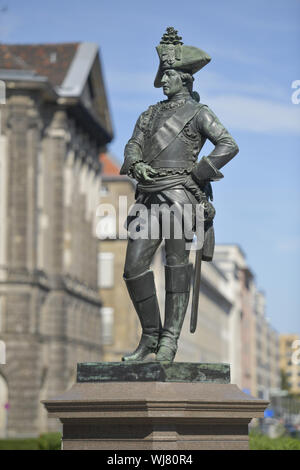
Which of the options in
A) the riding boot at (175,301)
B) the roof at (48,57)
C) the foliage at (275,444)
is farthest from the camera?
the roof at (48,57)

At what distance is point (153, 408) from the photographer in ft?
37.9

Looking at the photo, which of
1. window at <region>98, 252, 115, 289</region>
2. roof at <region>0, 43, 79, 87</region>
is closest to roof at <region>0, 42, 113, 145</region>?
roof at <region>0, 43, 79, 87</region>

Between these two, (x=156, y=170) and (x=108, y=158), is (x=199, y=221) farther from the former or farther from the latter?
(x=108, y=158)

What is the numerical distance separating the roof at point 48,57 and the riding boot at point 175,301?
5499cm

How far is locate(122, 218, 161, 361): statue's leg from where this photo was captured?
504 inches

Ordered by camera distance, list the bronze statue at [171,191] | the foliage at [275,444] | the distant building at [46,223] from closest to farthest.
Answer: the bronze statue at [171,191] < the foliage at [275,444] < the distant building at [46,223]

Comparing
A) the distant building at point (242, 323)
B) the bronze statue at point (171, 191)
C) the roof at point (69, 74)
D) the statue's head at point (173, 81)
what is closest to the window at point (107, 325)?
the roof at point (69, 74)

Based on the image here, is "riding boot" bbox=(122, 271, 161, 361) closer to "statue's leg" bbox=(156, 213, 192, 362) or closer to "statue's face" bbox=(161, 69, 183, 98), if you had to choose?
"statue's leg" bbox=(156, 213, 192, 362)

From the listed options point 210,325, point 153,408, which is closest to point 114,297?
point 210,325

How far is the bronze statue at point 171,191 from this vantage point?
1280cm

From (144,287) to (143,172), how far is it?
3.77 feet

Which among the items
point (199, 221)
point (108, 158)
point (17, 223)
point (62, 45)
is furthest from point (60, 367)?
point (199, 221)

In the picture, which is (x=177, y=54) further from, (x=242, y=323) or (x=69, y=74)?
(x=242, y=323)

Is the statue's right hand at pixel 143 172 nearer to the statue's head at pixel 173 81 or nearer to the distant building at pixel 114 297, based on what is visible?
the statue's head at pixel 173 81
